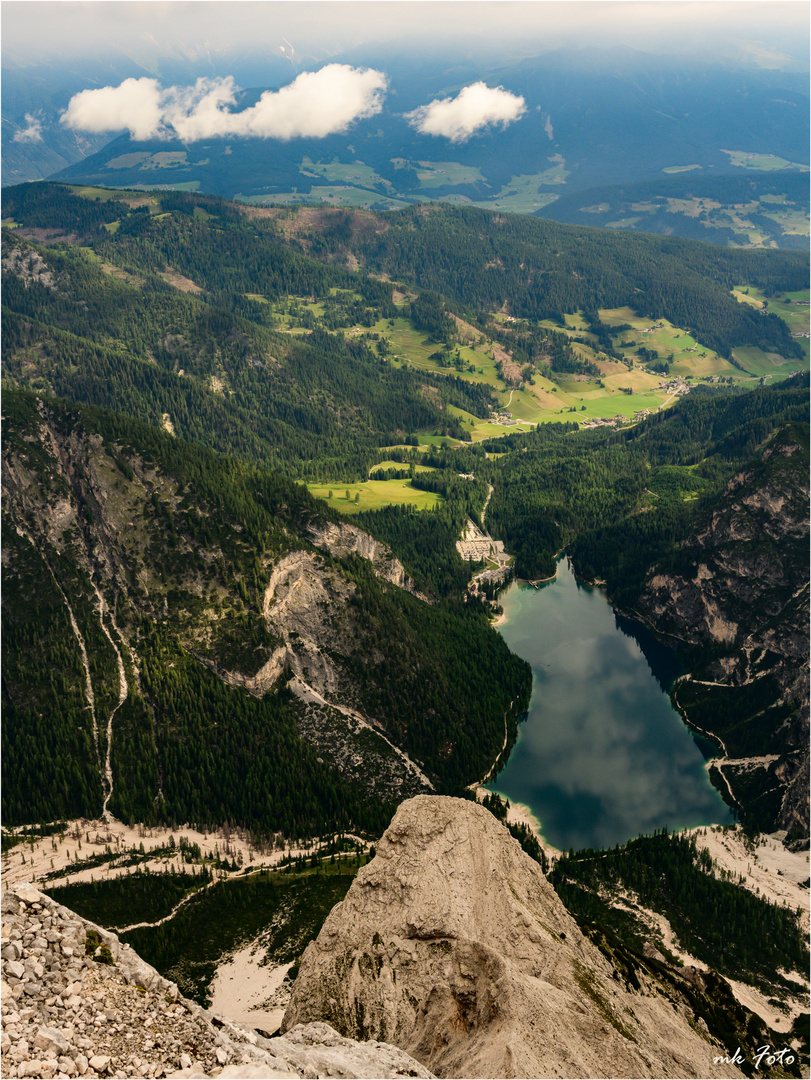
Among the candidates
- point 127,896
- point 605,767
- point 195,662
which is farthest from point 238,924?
point 605,767

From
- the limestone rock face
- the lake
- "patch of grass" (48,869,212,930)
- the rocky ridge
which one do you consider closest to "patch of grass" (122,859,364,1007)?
"patch of grass" (48,869,212,930)

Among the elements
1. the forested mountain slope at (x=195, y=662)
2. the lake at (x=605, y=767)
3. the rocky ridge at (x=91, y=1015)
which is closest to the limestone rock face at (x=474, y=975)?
the rocky ridge at (x=91, y=1015)

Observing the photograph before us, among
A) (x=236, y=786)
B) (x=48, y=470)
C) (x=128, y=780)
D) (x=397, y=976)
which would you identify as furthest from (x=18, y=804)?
(x=397, y=976)

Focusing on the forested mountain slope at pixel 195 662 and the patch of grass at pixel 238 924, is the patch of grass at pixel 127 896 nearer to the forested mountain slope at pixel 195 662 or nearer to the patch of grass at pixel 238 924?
the patch of grass at pixel 238 924

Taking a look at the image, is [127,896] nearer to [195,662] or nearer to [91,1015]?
[195,662]

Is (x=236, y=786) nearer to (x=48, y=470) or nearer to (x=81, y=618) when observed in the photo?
(x=81, y=618)

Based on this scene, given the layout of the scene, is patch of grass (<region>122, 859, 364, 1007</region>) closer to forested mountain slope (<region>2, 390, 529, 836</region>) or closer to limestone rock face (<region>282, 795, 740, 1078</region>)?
forested mountain slope (<region>2, 390, 529, 836</region>)
